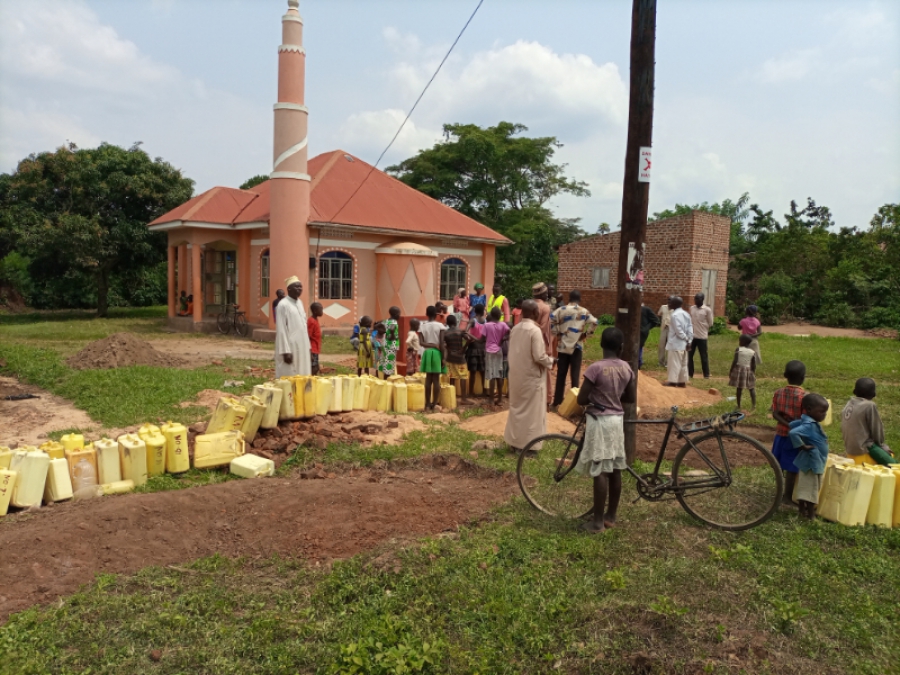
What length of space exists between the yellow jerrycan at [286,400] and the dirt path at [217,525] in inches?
58.8

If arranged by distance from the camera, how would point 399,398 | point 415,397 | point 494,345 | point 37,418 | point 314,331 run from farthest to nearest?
point 314,331, point 494,345, point 415,397, point 399,398, point 37,418

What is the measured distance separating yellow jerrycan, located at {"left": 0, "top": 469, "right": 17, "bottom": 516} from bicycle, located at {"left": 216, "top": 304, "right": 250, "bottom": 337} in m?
14.6

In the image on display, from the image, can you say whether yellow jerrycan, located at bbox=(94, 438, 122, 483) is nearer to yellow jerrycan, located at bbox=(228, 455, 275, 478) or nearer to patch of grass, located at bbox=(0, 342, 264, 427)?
yellow jerrycan, located at bbox=(228, 455, 275, 478)

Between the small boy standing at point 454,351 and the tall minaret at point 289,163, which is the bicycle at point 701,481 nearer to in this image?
the small boy standing at point 454,351

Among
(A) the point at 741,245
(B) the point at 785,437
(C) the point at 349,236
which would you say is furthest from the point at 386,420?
(A) the point at 741,245

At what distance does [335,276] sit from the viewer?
769 inches

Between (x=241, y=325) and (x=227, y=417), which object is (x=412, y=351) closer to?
(x=227, y=417)

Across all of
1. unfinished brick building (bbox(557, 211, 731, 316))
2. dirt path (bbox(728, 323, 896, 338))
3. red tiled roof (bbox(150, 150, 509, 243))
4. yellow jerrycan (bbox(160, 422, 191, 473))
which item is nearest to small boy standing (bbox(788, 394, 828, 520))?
yellow jerrycan (bbox(160, 422, 191, 473))

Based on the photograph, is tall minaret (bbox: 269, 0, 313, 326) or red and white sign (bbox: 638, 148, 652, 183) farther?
tall minaret (bbox: 269, 0, 313, 326)

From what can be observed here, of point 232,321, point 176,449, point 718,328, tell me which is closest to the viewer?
point 176,449

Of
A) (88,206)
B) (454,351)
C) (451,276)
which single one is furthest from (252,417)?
(88,206)

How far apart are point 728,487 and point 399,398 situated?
4.73m

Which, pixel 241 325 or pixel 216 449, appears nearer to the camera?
pixel 216 449

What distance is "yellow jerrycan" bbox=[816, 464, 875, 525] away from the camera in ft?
15.1
